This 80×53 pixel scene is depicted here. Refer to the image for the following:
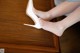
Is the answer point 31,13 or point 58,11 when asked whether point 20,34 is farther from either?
point 58,11

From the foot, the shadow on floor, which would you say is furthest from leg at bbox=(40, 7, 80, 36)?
the shadow on floor

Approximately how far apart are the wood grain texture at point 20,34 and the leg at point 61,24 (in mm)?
35

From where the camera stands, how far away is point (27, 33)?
3.15 ft

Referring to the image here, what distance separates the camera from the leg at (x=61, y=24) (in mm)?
950

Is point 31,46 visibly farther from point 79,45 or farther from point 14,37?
point 79,45

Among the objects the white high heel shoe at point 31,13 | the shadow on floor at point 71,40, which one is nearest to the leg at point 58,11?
the white high heel shoe at point 31,13

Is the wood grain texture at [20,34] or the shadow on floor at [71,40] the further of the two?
the shadow on floor at [71,40]

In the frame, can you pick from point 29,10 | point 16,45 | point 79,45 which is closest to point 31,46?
point 16,45

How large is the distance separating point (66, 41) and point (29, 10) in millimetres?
289

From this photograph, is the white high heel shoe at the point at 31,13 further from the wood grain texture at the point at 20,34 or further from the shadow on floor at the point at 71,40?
the shadow on floor at the point at 71,40

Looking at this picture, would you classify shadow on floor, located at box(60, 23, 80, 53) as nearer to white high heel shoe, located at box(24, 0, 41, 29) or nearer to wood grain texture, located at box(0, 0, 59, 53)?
wood grain texture, located at box(0, 0, 59, 53)

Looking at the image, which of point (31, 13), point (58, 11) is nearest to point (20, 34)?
point (31, 13)

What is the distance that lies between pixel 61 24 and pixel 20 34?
0.74 ft

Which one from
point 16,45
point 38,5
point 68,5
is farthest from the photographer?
point 38,5
